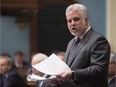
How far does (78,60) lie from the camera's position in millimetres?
2961

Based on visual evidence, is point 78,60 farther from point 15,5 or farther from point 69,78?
point 15,5

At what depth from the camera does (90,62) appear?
2.91 metres

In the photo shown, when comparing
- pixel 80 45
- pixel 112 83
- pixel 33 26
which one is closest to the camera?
pixel 80 45

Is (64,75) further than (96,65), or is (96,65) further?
(96,65)

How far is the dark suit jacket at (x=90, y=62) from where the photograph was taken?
9.14 feet

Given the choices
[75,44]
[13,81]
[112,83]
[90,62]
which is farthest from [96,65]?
[13,81]

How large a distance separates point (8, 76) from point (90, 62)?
2903 mm

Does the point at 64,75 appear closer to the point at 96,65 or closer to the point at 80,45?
the point at 96,65

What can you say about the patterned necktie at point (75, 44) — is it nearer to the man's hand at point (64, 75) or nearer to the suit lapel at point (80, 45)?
the suit lapel at point (80, 45)

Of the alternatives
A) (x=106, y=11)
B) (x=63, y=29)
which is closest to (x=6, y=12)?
(x=63, y=29)

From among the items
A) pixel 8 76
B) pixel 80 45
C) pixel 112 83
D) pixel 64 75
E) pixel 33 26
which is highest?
pixel 80 45

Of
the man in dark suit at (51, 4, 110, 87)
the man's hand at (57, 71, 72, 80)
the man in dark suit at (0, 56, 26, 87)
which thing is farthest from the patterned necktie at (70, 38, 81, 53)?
the man in dark suit at (0, 56, 26, 87)

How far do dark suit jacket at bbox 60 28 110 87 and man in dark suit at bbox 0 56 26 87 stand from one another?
266cm

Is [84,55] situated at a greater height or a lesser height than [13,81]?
greater
